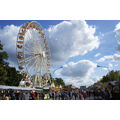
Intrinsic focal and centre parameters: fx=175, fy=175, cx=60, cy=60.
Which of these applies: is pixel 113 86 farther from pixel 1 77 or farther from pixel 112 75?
pixel 1 77

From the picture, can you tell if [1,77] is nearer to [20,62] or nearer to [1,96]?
[20,62]

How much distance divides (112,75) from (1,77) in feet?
43.4

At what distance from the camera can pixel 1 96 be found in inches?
514

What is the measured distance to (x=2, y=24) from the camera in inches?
504
